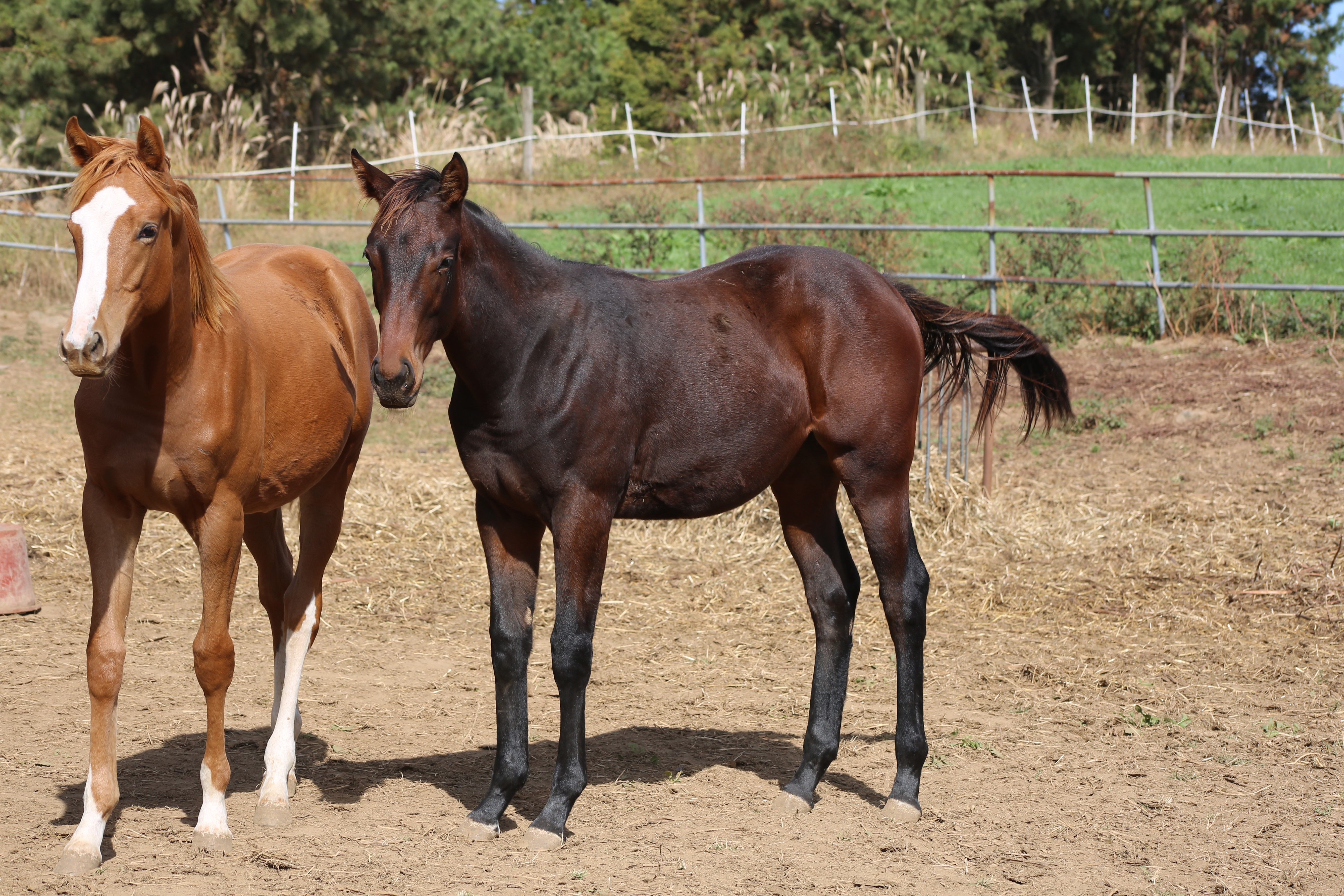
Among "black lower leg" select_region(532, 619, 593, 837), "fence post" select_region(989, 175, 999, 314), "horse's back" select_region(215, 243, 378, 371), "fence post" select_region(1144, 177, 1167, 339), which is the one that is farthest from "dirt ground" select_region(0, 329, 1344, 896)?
"fence post" select_region(1144, 177, 1167, 339)

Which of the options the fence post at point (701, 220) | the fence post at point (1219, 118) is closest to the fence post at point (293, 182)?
the fence post at point (701, 220)

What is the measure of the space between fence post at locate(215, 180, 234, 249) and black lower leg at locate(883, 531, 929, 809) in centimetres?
1042

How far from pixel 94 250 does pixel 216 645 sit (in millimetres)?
1232

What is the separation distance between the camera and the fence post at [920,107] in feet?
71.2

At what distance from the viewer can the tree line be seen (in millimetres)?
18750

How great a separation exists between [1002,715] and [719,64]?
28384 mm

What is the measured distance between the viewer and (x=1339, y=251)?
13578 mm

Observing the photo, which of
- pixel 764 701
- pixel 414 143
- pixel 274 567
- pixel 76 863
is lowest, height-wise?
pixel 764 701

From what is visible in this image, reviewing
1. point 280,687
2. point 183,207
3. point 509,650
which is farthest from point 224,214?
point 509,650

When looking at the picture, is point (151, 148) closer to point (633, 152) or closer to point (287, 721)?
point (287, 721)

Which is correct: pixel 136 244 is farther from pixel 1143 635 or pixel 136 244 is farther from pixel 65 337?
pixel 1143 635

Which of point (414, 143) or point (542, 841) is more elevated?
point (414, 143)

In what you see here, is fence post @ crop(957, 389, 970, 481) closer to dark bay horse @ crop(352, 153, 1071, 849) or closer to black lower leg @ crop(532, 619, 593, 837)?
dark bay horse @ crop(352, 153, 1071, 849)

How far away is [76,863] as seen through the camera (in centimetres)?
339
